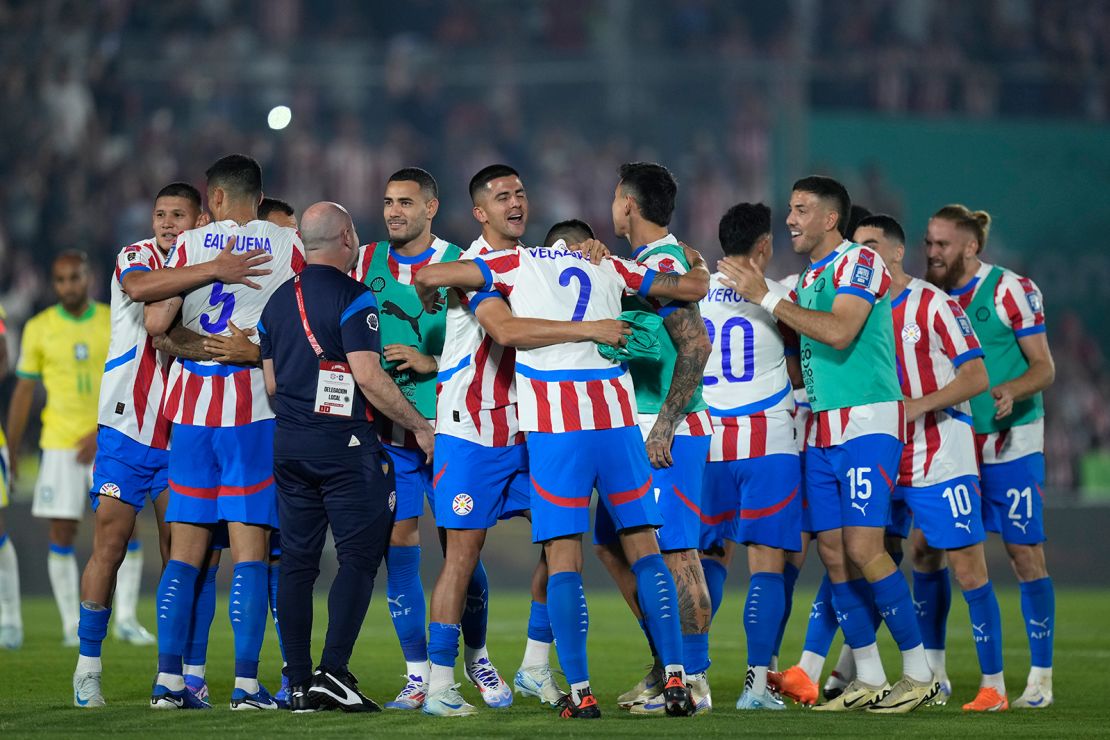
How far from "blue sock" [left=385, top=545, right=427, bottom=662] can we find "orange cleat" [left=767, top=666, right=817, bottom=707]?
1.92m

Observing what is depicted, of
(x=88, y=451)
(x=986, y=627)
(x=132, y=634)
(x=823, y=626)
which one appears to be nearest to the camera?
(x=986, y=627)

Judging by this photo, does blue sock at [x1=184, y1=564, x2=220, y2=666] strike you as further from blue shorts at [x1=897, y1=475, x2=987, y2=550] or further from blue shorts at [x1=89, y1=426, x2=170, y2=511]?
blue shorts at [x1=897, y1=475, x2=987, y2=550]

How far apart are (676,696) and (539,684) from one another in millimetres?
1112

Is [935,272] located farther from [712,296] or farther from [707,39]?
[707,39]

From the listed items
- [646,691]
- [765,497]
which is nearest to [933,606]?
[765,497]

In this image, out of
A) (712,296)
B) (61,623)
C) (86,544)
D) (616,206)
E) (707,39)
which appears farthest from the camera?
(707,39)

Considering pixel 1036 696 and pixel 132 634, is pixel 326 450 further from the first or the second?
pixel 132 634

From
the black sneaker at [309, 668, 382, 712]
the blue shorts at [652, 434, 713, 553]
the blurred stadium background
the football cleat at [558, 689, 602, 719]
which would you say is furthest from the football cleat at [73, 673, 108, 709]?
the blurred stadium background

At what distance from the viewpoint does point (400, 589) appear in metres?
6.95

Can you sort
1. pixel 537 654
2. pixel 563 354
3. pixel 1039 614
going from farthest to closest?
pixel 1039 614 < pixel 537 654 < pixel 563 354

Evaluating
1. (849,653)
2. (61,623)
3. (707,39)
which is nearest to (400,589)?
(849,653)

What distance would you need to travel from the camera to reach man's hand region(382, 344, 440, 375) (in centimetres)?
700

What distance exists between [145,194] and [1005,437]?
45.2ft

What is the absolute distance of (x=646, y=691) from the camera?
6852mm
